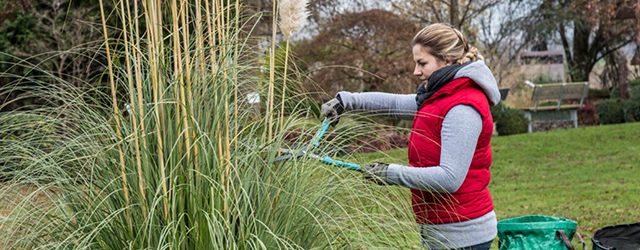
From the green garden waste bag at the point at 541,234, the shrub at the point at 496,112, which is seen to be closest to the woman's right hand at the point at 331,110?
the green garden waste bag at the point at 541,234

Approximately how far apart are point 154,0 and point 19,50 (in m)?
7.49

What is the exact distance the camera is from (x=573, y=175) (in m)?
9.27

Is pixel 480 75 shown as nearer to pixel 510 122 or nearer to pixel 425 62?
pixel 425 62

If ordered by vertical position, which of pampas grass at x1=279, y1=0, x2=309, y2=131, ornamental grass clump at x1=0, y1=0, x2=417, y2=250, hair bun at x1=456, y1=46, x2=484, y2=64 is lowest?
ornamental grass clump at x1=0, y1=0, x2=417, y2=250

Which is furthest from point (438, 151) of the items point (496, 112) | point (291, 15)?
point (496, 112)

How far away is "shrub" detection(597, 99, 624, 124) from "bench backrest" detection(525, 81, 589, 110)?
0.59m

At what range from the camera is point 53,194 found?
2465 mm

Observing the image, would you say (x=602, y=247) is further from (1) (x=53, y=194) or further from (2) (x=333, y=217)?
(1) (x=53, y=194)

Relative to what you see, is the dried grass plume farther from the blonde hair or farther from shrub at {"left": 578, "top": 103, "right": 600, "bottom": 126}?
shrub at {"left": 578, "top": 103, "right": 600, "bottom": 126}

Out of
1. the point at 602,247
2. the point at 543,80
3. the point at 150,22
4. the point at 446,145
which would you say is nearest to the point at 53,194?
the point at 150,22

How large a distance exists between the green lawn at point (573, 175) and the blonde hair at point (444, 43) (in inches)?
69.4

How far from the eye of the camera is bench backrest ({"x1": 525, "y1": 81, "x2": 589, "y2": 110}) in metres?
16.1

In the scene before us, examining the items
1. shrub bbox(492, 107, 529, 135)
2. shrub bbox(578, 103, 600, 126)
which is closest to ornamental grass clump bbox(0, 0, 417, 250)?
shrub bbox(492, 107, 529, 135)

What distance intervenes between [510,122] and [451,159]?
1304 cm
